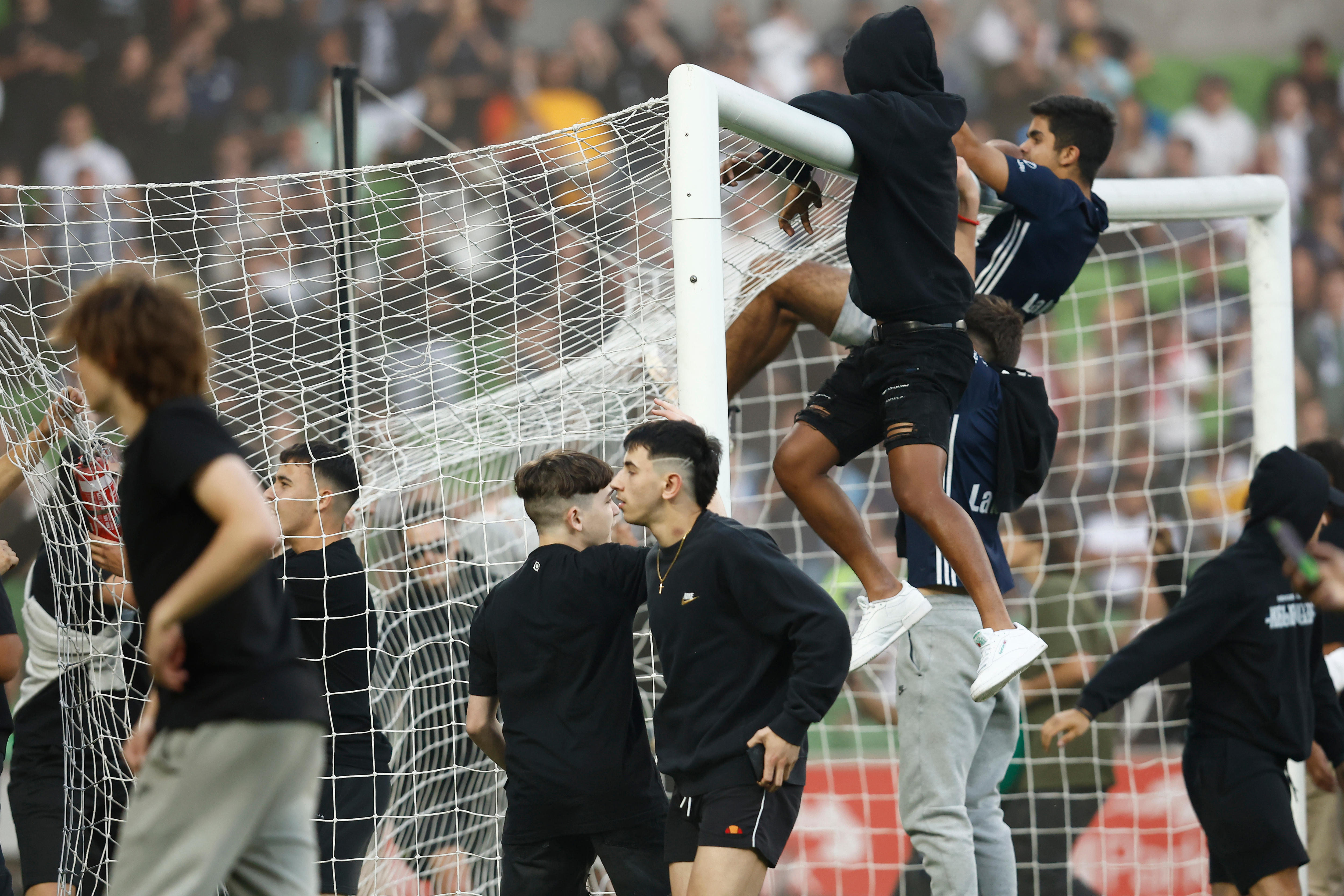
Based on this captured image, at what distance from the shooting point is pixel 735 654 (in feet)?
9.91

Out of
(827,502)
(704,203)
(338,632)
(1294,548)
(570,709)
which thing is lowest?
(570,709)

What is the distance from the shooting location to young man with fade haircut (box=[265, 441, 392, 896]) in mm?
3936

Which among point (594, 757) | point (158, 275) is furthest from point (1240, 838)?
point (158, 275)

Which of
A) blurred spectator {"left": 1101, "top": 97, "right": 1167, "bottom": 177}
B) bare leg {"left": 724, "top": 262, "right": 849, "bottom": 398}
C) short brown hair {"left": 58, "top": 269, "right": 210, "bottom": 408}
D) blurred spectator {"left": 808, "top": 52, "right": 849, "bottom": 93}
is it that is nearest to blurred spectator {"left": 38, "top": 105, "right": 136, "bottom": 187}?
blurred spectator {"left": 808, "top": 52, "right": 849, "bottom": 93}

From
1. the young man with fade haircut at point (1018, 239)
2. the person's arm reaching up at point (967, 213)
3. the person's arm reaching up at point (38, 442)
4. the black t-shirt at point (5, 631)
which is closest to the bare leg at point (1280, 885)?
the young man with fade haircut at point (1018, 239)

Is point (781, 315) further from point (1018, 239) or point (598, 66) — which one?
point (598, 66)

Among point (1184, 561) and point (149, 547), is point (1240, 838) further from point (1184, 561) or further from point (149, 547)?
point (149, 547)

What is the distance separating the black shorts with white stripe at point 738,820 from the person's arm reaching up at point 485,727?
702mm

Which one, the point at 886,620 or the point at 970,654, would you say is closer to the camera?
the point at 886,620

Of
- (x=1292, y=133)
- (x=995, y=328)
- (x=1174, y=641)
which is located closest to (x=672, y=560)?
(x=995, y=328)

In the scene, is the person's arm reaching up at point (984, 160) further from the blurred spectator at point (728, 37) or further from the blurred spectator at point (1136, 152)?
the blurred spectator at point (728, 37)

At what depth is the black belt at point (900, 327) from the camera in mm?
3363

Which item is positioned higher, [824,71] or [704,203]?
[824,71]

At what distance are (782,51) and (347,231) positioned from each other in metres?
5.36
